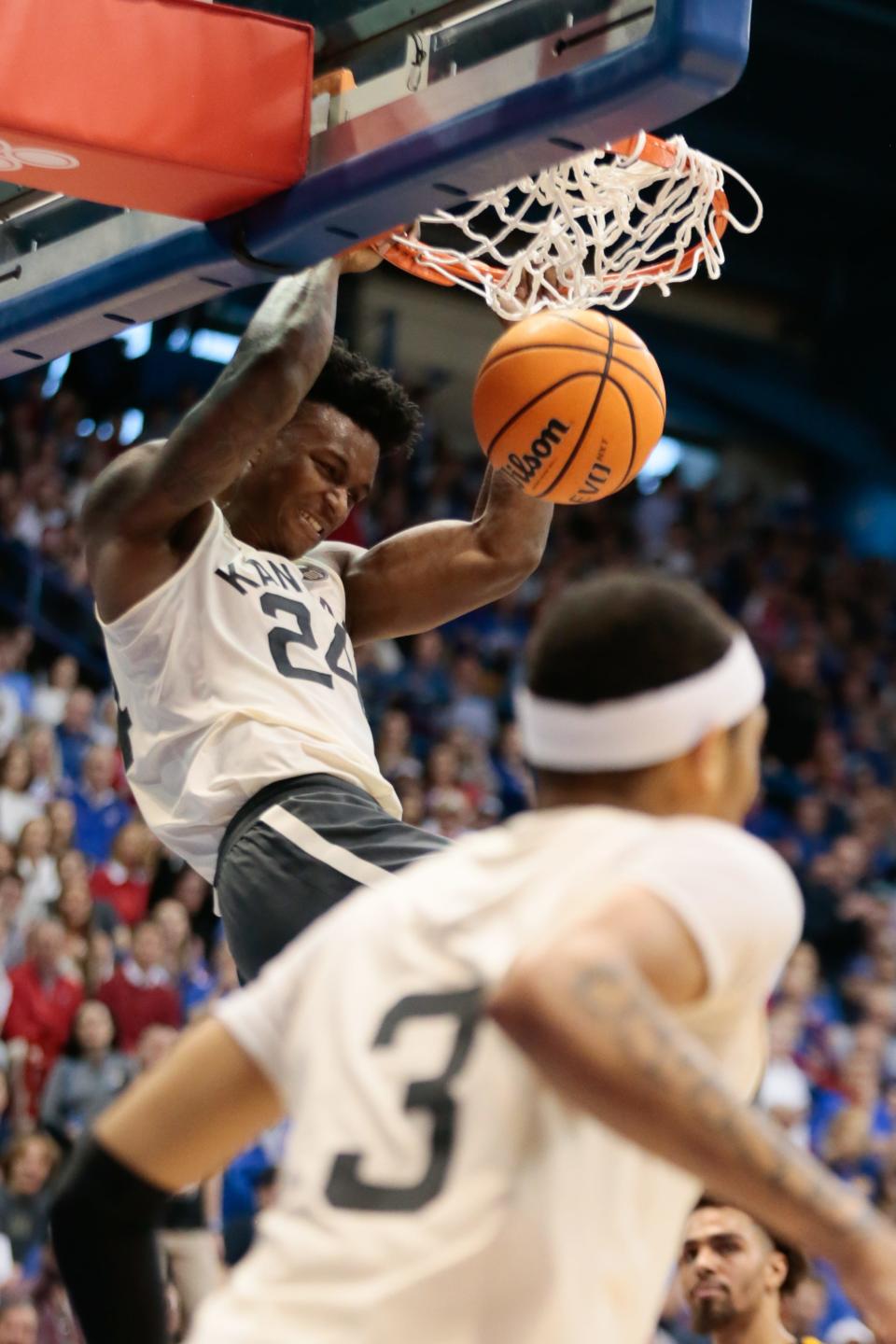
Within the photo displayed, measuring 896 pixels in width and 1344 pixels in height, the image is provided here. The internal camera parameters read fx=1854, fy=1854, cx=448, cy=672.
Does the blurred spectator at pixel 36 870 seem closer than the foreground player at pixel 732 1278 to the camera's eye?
No

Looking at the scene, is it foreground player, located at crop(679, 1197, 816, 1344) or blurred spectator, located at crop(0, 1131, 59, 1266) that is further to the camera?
blurred spectator, located at crop(0, 1131, 59, 1266)

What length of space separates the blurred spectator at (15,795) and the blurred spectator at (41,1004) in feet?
2.78

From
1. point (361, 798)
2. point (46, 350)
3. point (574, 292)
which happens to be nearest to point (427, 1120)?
point (361, 798)

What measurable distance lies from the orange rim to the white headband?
2311mm

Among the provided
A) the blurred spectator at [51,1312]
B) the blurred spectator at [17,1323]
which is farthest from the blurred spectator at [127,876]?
the blurred spectator at [17,1323]

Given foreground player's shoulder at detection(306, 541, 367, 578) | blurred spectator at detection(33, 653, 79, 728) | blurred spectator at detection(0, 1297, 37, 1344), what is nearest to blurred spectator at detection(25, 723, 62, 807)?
blurred spectator at detection(33, 653, 79, 728)

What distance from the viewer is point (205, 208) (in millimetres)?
3775

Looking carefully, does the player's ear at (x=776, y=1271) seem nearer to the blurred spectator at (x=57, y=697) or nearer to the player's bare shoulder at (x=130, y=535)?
the player's bare shoulder at (x=130, y=535)

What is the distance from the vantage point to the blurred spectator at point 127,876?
29.8 feet

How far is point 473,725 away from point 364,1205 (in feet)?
35.8

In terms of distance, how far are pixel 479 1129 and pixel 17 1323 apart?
5.36 metres

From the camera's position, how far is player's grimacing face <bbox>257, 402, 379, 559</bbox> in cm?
458

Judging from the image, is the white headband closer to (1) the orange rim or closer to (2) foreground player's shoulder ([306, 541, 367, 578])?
Answer: (1) the orange rim

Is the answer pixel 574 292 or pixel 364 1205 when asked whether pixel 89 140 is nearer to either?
pixel 574 292
